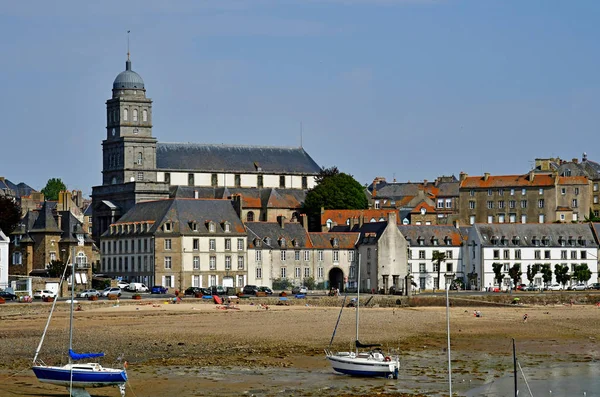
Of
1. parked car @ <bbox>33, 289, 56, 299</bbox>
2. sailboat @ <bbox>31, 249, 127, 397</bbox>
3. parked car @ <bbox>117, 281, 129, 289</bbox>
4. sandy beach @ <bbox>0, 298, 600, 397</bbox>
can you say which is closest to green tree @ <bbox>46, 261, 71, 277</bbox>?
parked car @ <bbox>33, 289, 56, 299</bbox>

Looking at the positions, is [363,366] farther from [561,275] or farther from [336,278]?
[561,275]

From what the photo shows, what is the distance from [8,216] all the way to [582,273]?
4613 cm

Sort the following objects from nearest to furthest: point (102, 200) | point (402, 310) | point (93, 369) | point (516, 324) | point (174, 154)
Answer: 1. point (93, 369)
2. point (516, 324)
3. point (402, 310)
4. point (102, 200)
5. point (174, 154)

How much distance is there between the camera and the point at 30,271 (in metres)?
92.5

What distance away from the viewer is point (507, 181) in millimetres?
135750

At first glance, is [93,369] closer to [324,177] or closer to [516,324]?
[516,324]

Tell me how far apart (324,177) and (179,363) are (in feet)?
291

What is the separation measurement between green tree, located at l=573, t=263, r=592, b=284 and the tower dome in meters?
52.0

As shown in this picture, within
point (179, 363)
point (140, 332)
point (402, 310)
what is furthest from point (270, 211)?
point (179, 363)

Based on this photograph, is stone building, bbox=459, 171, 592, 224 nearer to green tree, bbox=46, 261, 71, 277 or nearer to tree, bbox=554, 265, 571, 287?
tree, bbox=554, 265, 571, 287

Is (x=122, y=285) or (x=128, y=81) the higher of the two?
(x=128, y=81)

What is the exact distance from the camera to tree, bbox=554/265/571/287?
101438 millimetres


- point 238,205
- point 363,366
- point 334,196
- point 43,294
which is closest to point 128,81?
point 334,196

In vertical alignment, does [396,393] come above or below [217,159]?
below
